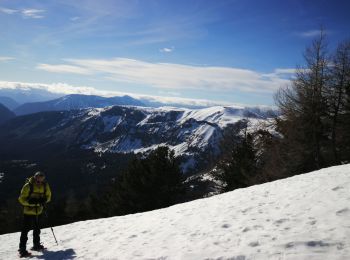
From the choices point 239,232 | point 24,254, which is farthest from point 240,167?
point 24,254

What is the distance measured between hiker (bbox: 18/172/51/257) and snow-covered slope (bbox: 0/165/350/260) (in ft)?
2.54

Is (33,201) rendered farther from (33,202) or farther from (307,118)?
(307,118)

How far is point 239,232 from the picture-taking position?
886 centimetres

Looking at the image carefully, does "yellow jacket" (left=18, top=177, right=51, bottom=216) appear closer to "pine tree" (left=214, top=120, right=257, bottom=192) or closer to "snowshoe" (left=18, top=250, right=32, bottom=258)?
"snowshoe" (left=18, top=250, right=32, bottom=258)

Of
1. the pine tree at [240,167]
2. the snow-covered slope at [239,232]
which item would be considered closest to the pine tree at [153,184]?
the pine tree at [240,167]

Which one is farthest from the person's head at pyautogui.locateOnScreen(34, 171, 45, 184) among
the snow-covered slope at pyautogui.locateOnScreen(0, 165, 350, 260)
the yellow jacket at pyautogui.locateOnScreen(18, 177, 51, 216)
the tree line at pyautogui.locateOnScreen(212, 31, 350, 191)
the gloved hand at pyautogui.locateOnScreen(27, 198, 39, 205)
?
the tree line at pyautogui.locateOnScreen(212, 31, 350, 191)

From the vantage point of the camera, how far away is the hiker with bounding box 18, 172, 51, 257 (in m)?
11.1

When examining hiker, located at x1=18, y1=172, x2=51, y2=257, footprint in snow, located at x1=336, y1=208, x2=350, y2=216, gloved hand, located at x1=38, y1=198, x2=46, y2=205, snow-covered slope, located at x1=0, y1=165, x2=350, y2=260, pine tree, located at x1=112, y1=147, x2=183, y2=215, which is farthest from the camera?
pine tree, located at x1=112, y1=147, x2=183, y2=215

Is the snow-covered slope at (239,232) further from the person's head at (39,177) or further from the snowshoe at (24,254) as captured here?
the person's head at (39,177)

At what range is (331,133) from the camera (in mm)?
28625

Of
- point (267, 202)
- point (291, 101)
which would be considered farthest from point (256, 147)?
point (267, 202)

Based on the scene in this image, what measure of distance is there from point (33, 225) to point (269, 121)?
26.9 meters

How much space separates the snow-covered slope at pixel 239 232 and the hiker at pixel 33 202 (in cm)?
77

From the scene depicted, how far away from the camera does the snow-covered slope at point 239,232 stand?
7266 mm
